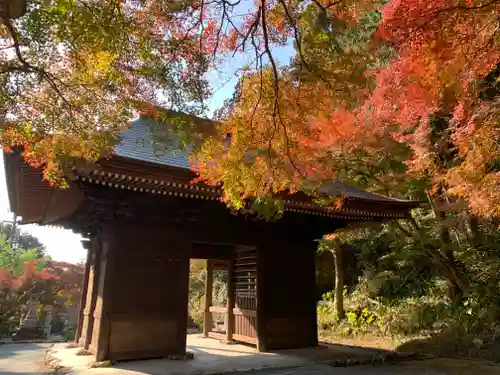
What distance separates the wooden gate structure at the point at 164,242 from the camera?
23.2 feet

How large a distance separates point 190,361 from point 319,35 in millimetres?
6417

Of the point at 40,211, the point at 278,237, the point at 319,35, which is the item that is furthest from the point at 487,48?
the point at 40,211

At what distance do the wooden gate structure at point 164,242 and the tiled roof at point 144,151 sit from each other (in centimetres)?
3

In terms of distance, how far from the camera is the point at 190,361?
7551 millimetres

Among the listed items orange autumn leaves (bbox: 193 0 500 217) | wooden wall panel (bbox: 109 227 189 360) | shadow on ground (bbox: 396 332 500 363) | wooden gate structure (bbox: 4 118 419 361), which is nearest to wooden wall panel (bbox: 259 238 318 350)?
wooden gate structure (bbox: 4 118 419 361)

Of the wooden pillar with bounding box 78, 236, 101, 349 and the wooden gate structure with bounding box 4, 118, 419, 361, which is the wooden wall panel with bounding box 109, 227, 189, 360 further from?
the wooden pillar with bounding box 78, 236, 101, 349

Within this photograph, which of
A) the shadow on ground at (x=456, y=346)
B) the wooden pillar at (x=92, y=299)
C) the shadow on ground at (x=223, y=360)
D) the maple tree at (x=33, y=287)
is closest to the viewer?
the shadow on ground at (x=223, y=360)

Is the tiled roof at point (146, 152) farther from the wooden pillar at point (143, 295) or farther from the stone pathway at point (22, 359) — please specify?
the stone pathway at point (22, 359)

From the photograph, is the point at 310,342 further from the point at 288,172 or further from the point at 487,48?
the point at 487,48

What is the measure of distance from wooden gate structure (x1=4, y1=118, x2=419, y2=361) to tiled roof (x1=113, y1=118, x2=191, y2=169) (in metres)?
0.03

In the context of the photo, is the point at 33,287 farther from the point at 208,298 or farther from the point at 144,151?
the point at 144,151

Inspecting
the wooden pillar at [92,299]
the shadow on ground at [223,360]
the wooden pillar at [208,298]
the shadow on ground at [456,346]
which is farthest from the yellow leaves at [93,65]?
the shadow on ground at [456,346]

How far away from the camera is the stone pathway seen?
7.39 meters

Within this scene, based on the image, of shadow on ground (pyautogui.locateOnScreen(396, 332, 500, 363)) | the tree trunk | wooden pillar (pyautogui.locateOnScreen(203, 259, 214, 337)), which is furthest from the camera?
the tree trunk
